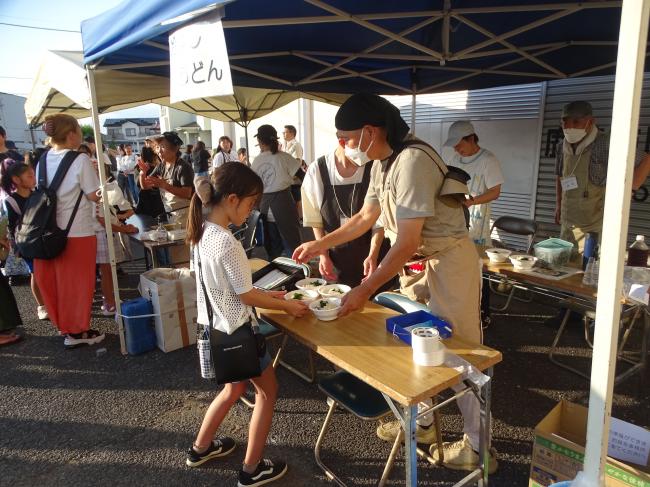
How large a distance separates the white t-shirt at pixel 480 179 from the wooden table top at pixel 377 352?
207 centimetres

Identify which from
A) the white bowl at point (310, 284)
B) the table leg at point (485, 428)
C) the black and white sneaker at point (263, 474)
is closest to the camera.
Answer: the table leg at point (485, 428)

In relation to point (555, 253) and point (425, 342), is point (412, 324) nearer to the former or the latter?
point (425, 342)

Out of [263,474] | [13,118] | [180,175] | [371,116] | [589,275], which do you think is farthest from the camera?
[13,118]

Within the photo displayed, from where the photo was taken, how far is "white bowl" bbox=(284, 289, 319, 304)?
2359 mm

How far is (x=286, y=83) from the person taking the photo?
16.3 feet

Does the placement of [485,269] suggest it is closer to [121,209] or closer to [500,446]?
[500,446]

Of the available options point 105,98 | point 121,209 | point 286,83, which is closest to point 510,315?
point 286,83

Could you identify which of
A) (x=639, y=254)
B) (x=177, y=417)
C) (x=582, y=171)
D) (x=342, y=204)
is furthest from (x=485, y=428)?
(x=582, y=171)

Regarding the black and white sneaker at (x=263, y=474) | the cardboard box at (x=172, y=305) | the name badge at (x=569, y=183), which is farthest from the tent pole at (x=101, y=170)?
the name badge at (x=569, y=183)

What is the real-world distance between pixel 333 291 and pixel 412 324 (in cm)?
56

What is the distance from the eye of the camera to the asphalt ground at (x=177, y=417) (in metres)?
2.42

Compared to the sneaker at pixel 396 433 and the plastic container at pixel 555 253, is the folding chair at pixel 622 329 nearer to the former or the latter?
the plastic container at pixel 555 253

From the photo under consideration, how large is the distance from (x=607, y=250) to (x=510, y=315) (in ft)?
12.2

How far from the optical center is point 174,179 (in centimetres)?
499
